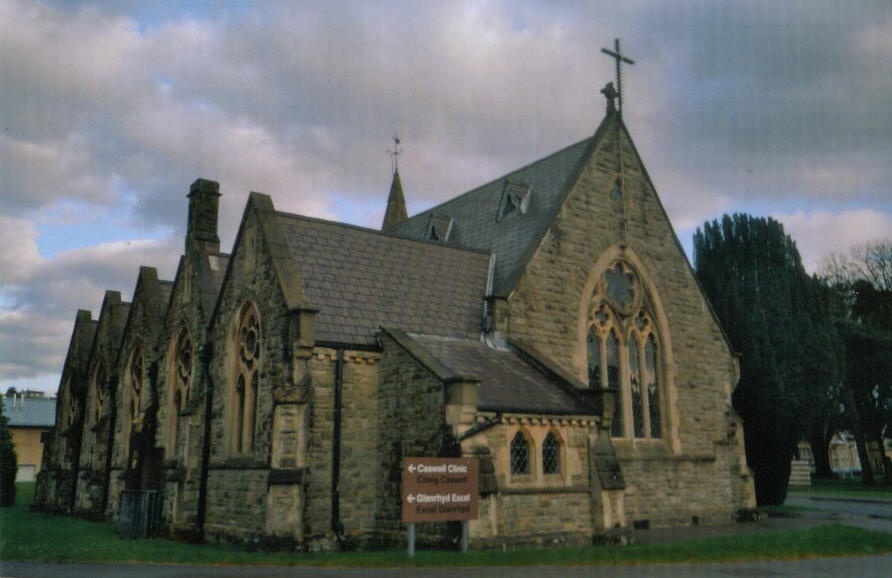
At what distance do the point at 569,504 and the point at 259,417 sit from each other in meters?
8.02

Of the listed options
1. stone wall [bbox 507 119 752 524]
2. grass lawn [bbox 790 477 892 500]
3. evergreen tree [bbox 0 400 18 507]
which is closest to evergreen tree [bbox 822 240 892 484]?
grass lawn [bbox 790 477 892 500]

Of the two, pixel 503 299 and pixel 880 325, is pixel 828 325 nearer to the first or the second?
pixel 503 299

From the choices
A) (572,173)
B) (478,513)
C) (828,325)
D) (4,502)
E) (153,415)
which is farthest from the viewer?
(4,502)

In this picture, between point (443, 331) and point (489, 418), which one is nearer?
point (489, 418)

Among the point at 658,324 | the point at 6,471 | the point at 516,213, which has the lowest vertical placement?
the point at 6,471

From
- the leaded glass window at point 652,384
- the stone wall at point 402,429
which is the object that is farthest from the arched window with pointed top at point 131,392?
the leaded glass window at point 652,384

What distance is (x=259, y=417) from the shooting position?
19.2 metres

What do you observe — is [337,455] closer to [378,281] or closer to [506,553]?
[378,281]

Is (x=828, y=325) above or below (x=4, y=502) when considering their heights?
above

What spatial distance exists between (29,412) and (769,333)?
6530 centimetres

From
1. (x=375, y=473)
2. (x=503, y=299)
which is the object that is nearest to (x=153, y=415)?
(x=375, y=473)

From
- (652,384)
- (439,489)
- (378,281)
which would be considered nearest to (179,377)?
(378,281)

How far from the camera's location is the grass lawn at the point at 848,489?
134 feet

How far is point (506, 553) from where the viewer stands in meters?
14.0
